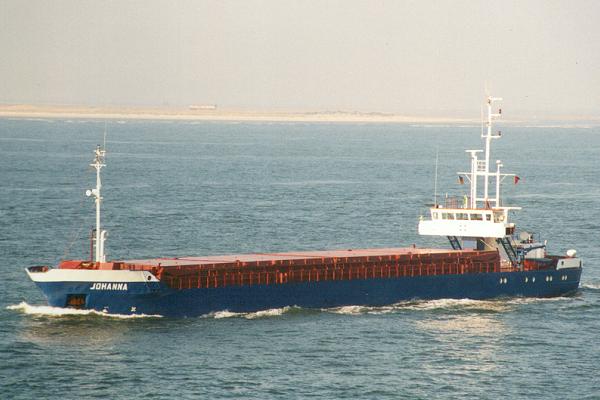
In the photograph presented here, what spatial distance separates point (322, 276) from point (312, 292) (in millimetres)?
1109

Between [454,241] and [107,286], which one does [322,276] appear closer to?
[107,286]

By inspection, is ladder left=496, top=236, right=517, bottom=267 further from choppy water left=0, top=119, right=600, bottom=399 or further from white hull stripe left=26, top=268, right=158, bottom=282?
white hull stripe left=26, top=268, right=158, bottom=282

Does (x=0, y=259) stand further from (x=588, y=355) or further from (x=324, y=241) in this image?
(x=588, y=355)

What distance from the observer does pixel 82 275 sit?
52906mm

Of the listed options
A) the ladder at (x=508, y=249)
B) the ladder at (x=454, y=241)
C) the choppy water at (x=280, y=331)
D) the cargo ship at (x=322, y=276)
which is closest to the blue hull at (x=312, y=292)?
the cargo ship at (x=322, y=276)

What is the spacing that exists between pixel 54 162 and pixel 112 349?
118692mm

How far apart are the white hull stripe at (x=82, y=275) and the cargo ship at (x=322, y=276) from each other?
0.15ft

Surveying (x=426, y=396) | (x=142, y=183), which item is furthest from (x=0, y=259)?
(x=142, y=183)

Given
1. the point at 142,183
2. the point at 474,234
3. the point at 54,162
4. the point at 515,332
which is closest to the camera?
the point at 515,332

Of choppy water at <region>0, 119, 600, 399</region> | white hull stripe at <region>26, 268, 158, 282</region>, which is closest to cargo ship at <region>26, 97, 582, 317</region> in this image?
white hull stripe at <region>26, 268, 158, 282</region>

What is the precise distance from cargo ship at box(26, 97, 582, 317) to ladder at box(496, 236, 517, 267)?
6 centimetres

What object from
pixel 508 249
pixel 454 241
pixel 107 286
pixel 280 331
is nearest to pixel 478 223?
pixel 508 249

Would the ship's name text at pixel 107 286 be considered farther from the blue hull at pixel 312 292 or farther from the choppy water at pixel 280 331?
the choppy water at pixel 280 331

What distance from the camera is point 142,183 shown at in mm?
130500
